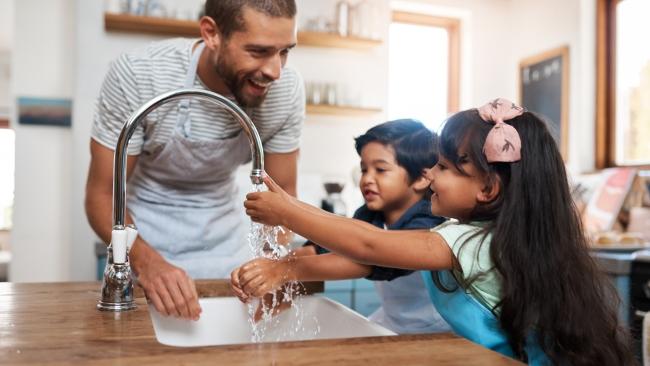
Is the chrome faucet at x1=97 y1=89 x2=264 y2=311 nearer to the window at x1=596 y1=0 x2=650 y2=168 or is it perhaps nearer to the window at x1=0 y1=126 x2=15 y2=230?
the window at x1=596 y1=0 x2=650 y2=168

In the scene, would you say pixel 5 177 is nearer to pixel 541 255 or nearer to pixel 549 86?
pixel 549 86

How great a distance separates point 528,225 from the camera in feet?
3.14

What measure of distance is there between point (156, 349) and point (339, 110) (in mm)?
2700

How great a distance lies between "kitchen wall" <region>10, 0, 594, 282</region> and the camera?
3062mm

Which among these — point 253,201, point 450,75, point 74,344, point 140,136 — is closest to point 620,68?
point 450,75

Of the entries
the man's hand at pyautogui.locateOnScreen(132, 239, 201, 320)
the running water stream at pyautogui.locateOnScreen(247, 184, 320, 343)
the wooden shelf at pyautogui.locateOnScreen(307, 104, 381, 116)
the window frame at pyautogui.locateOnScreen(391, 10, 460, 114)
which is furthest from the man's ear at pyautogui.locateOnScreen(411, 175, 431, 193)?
the window frame at pyautogui.locateOnScreen(391, 10, 460, 114)

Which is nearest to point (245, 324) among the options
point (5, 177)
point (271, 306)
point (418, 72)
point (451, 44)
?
point (271, 306)

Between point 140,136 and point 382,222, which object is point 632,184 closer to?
point 382,222

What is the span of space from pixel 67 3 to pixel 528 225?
290 centimetres

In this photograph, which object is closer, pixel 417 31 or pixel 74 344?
pixel 74 344

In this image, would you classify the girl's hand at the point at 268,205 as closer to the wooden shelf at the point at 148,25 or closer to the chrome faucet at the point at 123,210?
the chrome faucet at the point at 123,210

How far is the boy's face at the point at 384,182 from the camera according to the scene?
1397 millimetres

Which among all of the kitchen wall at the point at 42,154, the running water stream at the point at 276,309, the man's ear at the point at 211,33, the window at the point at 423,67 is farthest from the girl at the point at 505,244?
the window at the point at 423,67

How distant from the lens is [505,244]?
94cm
